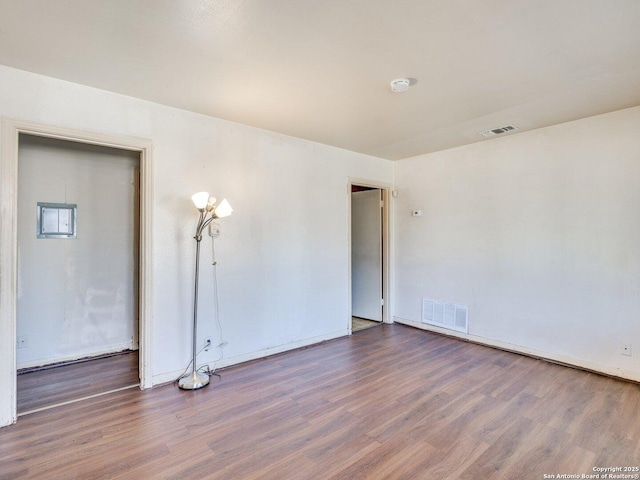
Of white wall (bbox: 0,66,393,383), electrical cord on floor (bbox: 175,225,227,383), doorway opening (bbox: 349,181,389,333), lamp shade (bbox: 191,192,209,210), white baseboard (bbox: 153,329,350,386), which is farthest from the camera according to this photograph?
doorway opening (bbox: 349,181,389,333)

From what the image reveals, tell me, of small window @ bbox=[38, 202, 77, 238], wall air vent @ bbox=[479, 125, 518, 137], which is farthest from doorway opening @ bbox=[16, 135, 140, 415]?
wall air vent @ bbox=[479, 125, 518, 137]

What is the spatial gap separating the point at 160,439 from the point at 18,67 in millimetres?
2770

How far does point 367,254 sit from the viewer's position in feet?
17.4

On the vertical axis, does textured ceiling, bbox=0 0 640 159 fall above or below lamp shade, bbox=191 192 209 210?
above

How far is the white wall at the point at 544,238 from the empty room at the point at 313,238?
2 cm

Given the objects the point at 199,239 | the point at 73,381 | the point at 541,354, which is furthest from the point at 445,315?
the point at 73,381

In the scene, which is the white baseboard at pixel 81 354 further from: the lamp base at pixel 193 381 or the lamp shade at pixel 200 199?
the lamp shade at pixel 200 199

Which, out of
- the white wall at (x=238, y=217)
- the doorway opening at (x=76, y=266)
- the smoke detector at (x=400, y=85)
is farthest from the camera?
the doorway opening at (x=76, y=266)

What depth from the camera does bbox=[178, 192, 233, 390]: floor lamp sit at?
2.86 metres

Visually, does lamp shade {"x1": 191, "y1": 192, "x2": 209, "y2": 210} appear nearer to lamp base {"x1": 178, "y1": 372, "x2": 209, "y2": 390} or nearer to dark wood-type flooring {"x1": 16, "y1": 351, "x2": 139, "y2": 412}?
lamp base {"x1": 178, "y1": 372, "x2": 209, "y2": 390}

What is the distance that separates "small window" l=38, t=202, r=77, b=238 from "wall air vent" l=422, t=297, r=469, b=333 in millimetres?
4557

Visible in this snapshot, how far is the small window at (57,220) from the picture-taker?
11.3ft

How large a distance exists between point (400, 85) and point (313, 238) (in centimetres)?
209

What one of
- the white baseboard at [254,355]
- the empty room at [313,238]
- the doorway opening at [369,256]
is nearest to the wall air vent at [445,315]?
the empty room at [313,238]
